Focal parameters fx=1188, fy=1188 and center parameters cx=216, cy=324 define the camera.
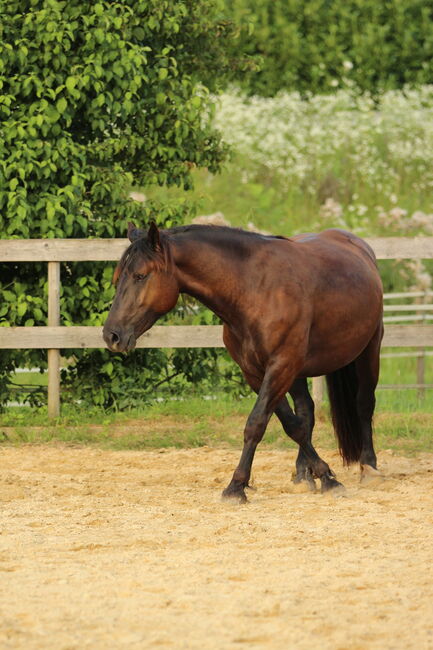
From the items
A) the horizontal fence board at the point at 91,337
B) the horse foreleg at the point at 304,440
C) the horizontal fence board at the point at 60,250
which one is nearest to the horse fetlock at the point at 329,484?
the horse foreleg at the point at 304,440

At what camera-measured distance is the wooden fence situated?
31.7ft

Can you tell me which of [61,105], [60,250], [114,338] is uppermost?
[61,105]

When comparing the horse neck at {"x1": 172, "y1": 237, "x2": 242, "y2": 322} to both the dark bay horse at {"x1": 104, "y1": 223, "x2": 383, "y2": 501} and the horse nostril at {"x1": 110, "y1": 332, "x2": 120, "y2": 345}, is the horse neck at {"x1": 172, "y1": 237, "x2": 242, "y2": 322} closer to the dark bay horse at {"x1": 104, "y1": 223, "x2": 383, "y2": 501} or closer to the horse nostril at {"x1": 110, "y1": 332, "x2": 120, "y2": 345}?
the dark bay horse at {"x1": 104, "y1": 223, "x2": 383, "y2": 501}

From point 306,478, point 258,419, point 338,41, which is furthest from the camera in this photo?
point 338,41

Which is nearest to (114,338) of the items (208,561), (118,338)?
(118,338)

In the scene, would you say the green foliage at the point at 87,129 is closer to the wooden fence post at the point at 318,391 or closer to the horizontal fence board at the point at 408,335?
the wooden fence post at the point at 318,391

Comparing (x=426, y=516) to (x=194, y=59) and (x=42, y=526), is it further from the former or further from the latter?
(x=194, y=59)

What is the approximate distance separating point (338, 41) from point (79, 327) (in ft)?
36.9

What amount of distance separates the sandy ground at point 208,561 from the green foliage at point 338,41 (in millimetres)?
12498

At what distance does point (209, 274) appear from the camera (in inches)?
256

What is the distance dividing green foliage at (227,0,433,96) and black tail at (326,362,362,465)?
39.9 feet

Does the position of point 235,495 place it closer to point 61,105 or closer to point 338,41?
point 61,105

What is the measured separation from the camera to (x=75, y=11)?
10008 mm

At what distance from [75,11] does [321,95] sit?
385 inches
